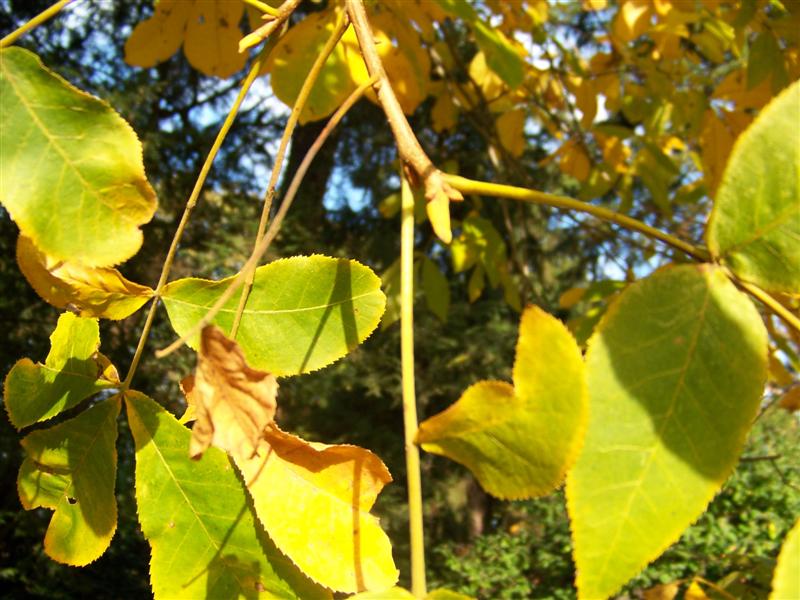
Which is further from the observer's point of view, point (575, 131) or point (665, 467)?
point (575, 131)

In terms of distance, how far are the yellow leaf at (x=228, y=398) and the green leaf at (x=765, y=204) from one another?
30 cm

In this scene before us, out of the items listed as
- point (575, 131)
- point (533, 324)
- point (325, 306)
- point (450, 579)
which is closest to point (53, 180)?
point (325, 306)

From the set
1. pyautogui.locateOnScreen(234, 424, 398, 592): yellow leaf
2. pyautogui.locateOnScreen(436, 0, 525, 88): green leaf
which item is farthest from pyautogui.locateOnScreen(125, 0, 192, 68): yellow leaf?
pyautogui.locateOnScreen(234, 424, 398, 592): yellow leaf

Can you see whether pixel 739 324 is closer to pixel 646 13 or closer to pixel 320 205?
pixel 646 13

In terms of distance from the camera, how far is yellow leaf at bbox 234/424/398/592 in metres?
0.48

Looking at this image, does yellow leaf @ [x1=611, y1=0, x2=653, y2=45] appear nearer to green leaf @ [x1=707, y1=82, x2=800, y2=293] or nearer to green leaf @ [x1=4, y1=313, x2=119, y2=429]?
green leaf @ [x1=707, y1=82, x2=800, y2=293]

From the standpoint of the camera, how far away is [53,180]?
1.56 feet

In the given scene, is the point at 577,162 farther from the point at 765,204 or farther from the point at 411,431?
the point at 411,431

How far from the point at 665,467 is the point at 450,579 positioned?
17.7 ft

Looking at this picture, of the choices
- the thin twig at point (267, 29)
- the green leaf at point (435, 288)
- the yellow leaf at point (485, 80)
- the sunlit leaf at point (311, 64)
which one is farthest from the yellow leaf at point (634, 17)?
the thin twig at point (267, 29)

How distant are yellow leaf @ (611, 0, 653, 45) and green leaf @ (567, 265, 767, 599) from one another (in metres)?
1.57

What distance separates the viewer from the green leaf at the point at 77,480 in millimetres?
593

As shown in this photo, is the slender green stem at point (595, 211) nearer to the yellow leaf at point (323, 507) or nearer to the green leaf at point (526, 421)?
the green leaf at point (526, 421)

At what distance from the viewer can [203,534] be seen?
54cm
